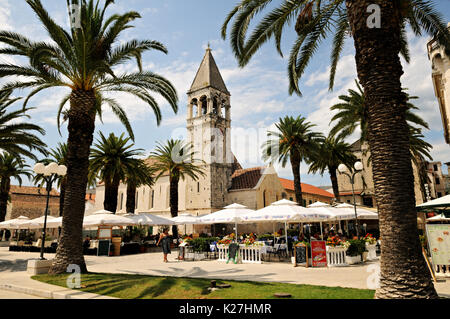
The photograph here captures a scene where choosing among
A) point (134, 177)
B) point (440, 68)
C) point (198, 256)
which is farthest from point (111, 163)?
point (440, 68)

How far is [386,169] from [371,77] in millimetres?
2111

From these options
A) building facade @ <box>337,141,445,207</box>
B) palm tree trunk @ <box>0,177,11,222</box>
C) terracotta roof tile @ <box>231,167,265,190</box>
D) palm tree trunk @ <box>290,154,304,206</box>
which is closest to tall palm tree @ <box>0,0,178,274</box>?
palm tree trunk @ <box>290,154,304,206</box>

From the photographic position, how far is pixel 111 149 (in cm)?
2733

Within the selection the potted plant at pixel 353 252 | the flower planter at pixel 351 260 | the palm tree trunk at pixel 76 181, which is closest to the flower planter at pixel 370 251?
the potted plant at pixel 353 252

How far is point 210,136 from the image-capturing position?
44.5 m

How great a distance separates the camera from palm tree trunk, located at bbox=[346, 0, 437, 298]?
18.7 feet

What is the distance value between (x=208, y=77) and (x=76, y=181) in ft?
125

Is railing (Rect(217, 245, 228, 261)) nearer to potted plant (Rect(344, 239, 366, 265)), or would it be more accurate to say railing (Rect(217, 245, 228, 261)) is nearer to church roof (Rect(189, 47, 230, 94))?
potted plant (Rect(344, 239, 366, 265))

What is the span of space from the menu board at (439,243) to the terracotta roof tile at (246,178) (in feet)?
109

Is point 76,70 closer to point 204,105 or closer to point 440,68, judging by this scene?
point 440,68

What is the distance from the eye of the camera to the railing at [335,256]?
1352 cm

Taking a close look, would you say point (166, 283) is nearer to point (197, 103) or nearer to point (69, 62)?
point (69, 62)

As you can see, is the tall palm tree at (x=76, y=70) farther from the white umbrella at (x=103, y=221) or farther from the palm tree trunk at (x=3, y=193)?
the palm tree trunk at (x=3, y=193)
